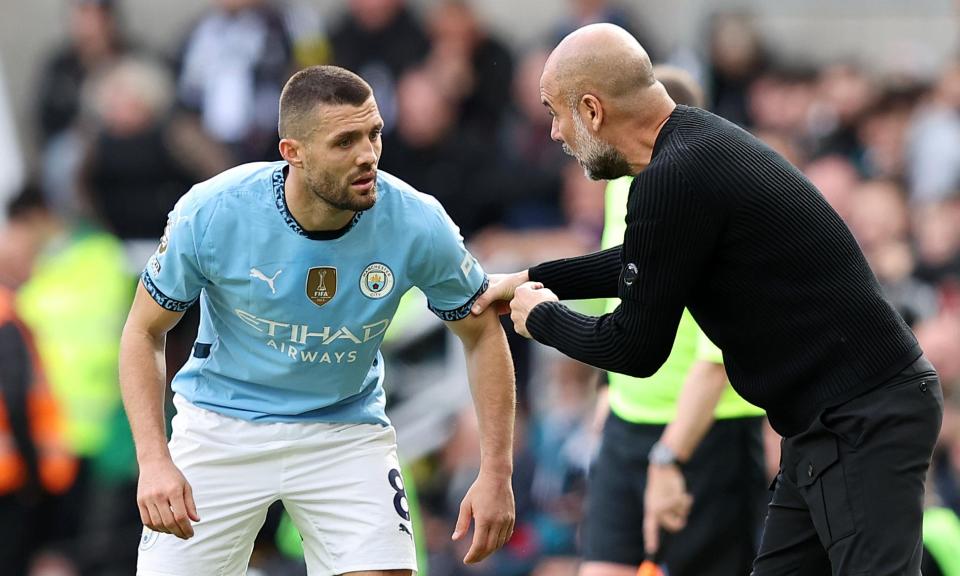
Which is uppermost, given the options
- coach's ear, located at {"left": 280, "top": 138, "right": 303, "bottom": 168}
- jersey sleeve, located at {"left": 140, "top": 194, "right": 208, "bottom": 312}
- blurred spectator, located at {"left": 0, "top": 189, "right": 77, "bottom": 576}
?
coach's ear, located at {"left": 280, "top": 138, "right": 303, "bottom": 168}

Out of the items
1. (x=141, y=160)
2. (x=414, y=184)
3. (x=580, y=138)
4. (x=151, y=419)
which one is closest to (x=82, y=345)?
(x=141, y=160)

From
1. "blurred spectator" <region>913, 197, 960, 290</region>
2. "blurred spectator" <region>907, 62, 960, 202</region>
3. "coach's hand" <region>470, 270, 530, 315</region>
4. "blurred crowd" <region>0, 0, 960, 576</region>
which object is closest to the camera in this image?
"coach's hand" <region>470, 270, 530, 315</region>

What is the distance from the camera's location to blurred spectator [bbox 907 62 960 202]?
Answer: 11180 mm

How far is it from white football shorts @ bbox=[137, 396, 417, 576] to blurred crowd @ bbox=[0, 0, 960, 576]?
3912mm

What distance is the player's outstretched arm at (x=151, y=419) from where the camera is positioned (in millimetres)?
5078

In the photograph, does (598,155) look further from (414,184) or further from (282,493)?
(414,184)

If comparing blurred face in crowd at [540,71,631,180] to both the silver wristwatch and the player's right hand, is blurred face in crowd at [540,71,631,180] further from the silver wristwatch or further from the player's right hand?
the player's right hand

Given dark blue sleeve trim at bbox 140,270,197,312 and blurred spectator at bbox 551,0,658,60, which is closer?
dark blue sleeve trim at bbox 140,270,197,312

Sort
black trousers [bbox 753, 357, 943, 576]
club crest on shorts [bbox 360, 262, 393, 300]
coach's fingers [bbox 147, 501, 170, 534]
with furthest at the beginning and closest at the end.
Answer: club crest on shorts [bbox 360, 262, 393, 300] → coach's fingers [bbox 147, 501, 170, 534] → black trousers [bbox 753, 357, 943, 576]

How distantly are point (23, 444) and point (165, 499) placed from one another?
4.90m

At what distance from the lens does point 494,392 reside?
214 inches

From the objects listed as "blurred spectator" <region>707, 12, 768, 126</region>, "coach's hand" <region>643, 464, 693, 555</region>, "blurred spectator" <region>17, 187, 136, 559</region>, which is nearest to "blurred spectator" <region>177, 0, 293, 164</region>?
"blurred spectator" <region>17, 187, 136, 559</region>

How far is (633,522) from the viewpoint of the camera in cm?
664

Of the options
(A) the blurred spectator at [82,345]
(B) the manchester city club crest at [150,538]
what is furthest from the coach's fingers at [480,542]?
(A) the blurred spectator at [82,345]
